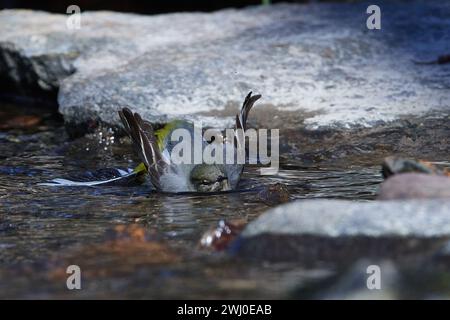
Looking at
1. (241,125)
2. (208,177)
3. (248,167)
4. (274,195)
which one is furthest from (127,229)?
(248,167)

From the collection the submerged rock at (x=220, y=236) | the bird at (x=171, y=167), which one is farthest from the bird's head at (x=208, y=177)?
the submerged rock at (x=220, y=236)

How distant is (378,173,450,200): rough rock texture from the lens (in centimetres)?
246

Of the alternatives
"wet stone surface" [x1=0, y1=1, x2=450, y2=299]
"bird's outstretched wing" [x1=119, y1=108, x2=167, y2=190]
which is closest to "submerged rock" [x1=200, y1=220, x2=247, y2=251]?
"wet stone surface" [x1=0, y1=1, x2=450, y2=299]

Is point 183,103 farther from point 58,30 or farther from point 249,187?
point 58,30

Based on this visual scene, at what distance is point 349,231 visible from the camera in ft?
7.48

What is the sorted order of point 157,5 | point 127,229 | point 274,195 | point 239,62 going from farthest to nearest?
point 157,5 < point 239,62 < point 274,195 < point 127,229

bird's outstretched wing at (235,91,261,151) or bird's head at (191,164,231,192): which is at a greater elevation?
bird's outstretched wing at (235,91,261,151)

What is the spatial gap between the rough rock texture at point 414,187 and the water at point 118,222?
0.38 metres

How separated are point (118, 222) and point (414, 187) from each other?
0.95 metres

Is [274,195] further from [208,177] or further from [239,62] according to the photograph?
[239,62]

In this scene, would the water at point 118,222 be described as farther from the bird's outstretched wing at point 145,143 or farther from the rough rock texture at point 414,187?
the rough rock texture at point 414,187

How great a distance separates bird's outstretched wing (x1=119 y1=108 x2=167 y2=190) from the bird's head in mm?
121

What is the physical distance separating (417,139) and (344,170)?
0.41m

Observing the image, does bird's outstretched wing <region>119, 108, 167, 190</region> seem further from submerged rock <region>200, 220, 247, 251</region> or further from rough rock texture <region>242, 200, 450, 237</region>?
rough rock texture <region>242, 200, 450, 237</region>
